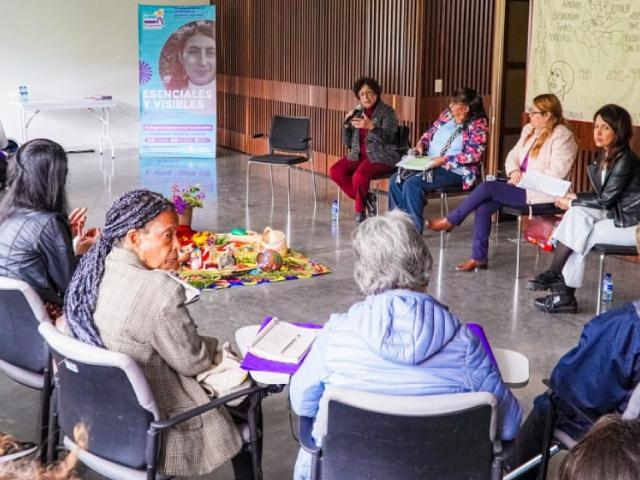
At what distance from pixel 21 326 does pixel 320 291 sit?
309cm

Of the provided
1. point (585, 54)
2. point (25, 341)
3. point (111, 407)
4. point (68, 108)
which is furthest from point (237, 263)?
point (68, 108)

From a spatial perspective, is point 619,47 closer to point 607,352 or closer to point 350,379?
point 607,352

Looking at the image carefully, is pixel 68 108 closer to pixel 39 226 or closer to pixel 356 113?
pixel 356 113

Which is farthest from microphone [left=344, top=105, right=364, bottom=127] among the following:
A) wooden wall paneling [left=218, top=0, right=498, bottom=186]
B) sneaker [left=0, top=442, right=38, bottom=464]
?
sneaker [left=0, top=442, right=38, bottom=464]

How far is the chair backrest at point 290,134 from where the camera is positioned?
9781mm

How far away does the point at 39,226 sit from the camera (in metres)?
4.01

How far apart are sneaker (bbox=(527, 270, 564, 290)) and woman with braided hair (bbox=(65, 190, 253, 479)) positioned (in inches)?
143

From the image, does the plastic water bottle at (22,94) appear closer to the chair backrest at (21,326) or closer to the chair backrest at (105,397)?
the chair backrest at (21,326)

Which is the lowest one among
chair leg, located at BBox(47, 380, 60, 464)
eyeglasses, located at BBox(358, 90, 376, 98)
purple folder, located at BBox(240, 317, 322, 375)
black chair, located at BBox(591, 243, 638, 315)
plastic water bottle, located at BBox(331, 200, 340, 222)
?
plastic water bottle, located at BBox(331, 200, 340, 222)

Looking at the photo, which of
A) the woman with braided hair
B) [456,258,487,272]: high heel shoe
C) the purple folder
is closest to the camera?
the woman with braided hair

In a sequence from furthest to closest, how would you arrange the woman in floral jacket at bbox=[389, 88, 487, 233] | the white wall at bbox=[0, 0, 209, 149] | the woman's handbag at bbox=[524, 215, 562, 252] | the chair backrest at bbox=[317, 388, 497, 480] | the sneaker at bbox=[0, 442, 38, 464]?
the white wall at bbox=[0, 0, 209, 149] < the woman in floral jacket at bbox=[389, 88, 487, 233] < the woman's handbag at bbox=[524, 215, 562, 252] < the chair backrest at bbox=[317, 388, 497, 480] < the sneaker at bbox=[0, 442, 38, 464]

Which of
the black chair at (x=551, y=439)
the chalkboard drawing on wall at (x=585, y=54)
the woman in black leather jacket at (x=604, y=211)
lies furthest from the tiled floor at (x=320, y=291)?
the chalkboard drawing on wall at (x=585, y=54)

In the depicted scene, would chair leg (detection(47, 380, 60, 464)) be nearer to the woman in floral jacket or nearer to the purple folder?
the purple folder

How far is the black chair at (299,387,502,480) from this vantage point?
2.40 metres
